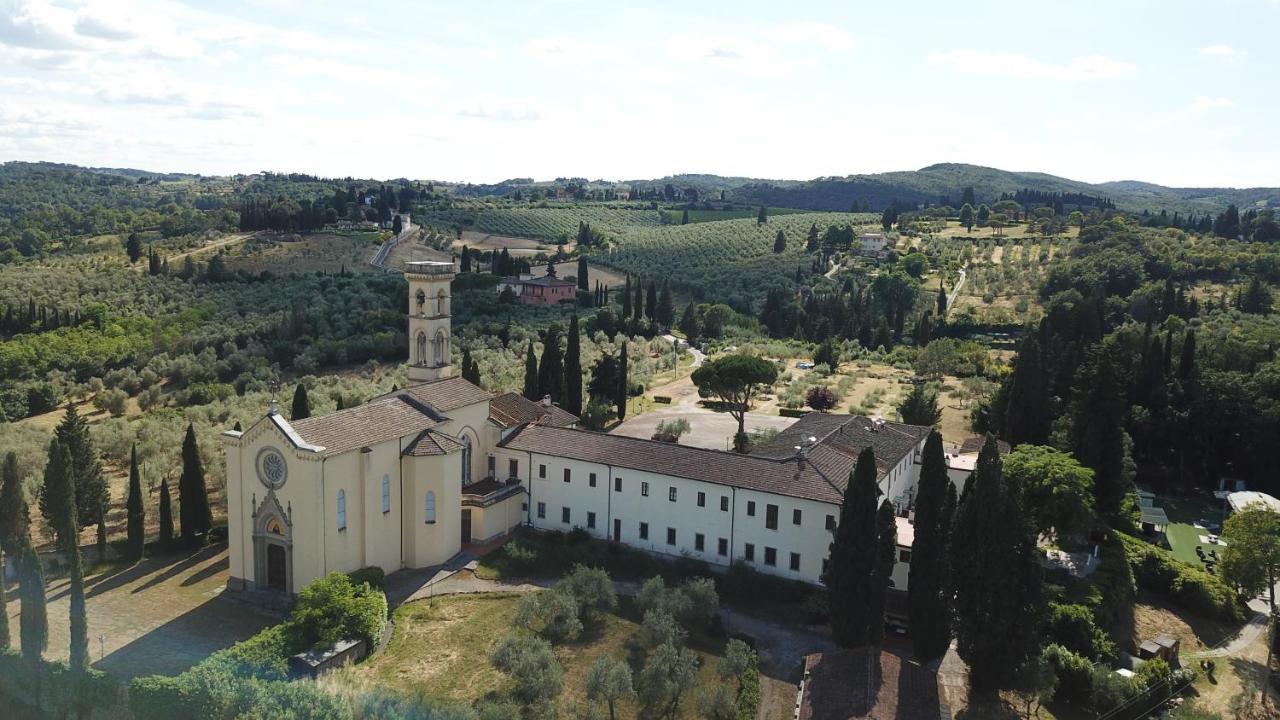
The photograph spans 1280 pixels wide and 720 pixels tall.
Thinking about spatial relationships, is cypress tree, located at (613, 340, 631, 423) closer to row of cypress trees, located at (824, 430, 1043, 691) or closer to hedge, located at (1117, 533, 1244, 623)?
row of cypress trees, located at (824, 430, 1043, 691)

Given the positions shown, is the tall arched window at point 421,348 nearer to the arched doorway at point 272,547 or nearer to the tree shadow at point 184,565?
the arched doorway at point 272,547

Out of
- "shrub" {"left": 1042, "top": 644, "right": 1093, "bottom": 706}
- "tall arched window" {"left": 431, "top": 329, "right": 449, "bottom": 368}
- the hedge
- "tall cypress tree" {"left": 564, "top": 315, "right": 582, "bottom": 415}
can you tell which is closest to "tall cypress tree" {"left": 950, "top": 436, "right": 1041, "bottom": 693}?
"shrub" {"left": 1042, "top": 644, "right": 1093, "bottom": 706}

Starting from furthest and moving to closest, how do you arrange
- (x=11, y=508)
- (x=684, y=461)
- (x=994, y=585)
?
1. (x=684, y=461)
2. (x=11, y=508)
3. (x=994, y=585)

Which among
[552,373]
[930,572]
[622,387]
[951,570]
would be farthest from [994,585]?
[622,387]

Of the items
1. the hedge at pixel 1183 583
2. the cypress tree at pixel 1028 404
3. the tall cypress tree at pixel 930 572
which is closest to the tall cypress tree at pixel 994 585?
the tall cypress tree at pixel 930 572

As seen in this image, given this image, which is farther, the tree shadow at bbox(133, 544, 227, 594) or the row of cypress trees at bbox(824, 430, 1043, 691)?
the tree shadow at bbox(133, 544, 227, 594)

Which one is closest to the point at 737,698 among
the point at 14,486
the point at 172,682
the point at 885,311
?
the point at 172,682

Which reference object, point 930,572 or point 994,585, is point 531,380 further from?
point 994,585
